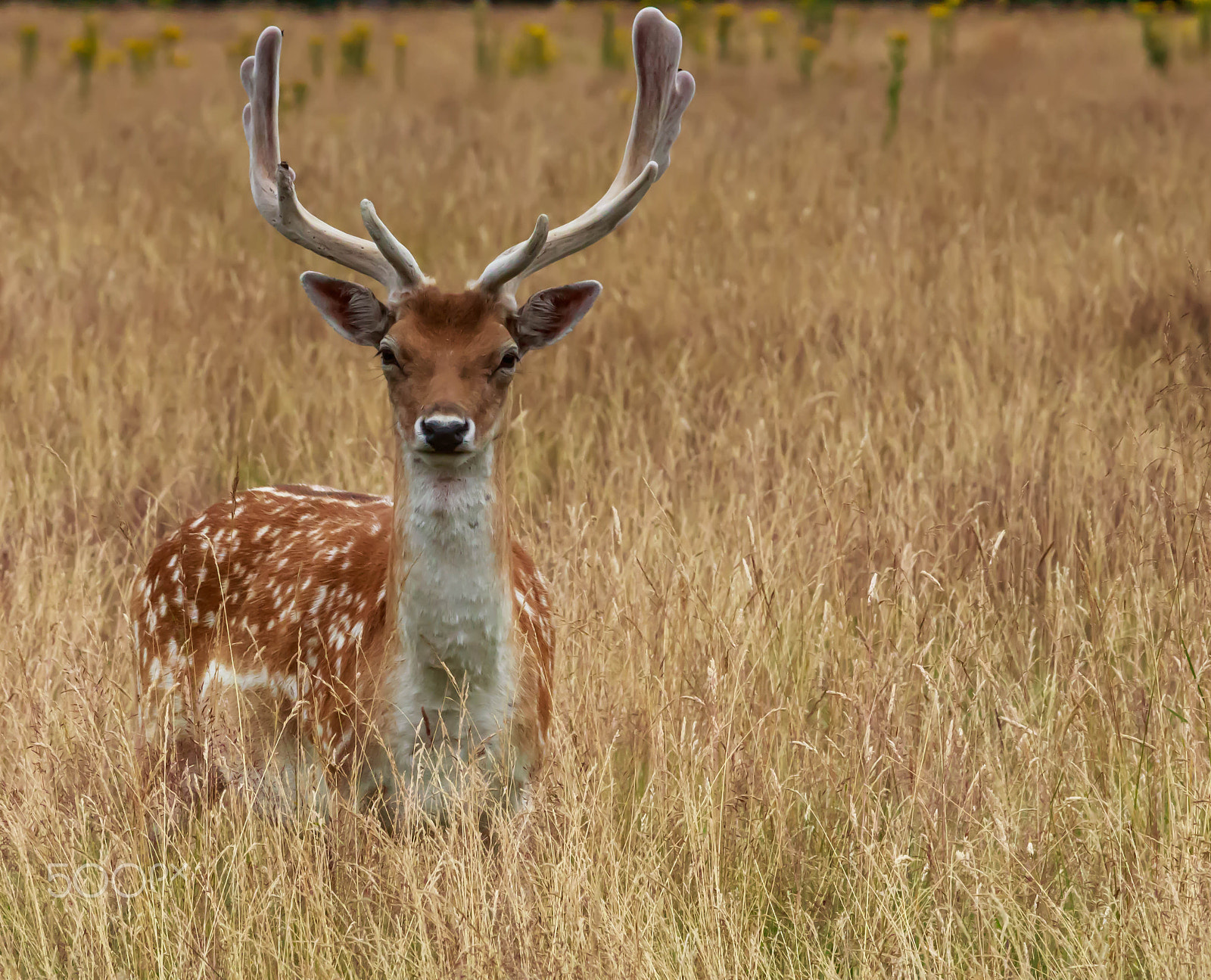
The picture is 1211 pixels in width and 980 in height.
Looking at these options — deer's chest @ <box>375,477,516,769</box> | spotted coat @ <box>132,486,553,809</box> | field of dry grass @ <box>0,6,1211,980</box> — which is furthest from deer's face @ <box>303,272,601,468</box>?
field of dry grass @ <box>0,6,1211,980</box>

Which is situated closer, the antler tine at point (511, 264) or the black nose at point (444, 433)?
the black nose at point (444, 433)

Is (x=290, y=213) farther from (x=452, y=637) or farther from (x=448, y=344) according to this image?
(x=452, y=637)

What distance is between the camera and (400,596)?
3.33 metres

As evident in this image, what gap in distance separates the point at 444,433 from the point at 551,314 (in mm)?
524

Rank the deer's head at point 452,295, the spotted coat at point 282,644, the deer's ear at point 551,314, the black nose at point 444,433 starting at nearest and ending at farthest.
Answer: the black nose at point 444,433
the deer's head at point 452,295
the spotted coat at point 282,644
the deer's ear at point 551,314

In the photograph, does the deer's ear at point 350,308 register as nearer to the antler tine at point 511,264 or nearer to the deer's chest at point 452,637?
the antler tine at point 511,264

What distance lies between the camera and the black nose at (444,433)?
3.10 m

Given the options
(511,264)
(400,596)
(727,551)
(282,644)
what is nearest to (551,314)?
(511,264)

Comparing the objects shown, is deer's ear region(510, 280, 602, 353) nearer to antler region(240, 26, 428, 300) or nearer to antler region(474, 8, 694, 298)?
antler region(474, 8, 694, 298)

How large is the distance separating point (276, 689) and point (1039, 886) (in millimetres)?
1780

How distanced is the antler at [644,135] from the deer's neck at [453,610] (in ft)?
1.58

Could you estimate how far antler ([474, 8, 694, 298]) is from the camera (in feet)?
11.6

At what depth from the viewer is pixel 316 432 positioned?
557 cm

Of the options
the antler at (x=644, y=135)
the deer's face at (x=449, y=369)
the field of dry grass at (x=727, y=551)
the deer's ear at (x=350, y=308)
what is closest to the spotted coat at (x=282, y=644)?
the field of dry grass at (x=727, y=551)
